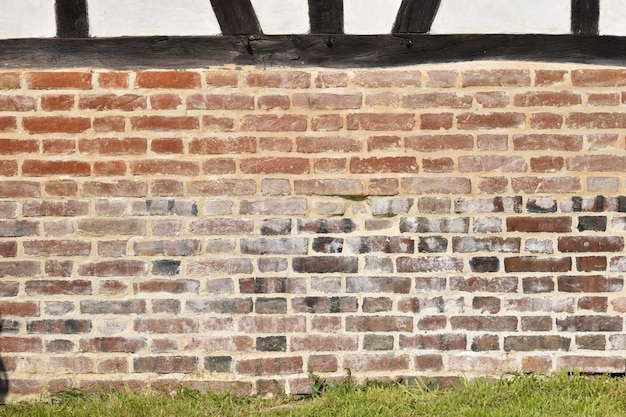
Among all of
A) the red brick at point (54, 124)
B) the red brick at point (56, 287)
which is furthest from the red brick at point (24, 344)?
the red brick at point (54, 124)

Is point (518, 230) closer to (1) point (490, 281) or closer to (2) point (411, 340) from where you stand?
(1) point (490, 281)

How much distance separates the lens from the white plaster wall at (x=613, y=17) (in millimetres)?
3076

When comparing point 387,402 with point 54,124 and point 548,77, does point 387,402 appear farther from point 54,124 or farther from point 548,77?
point 54,124

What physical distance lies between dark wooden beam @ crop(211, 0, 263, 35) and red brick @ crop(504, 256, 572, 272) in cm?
168

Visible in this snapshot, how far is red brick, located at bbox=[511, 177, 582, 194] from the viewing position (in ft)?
10.2

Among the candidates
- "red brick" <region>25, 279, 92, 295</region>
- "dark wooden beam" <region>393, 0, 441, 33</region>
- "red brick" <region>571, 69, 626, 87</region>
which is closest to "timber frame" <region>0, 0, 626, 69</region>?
"dark wooden beam" <region>393, 0, 441, 33</region>

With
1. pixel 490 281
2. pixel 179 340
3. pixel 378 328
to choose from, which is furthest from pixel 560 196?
pixel 179 340

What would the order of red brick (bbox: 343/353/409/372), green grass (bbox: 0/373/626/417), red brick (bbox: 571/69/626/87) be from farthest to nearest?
red brick (bbox: 343/353/409/372) < red brick (bbox: 571/69/626/87) < green grass (bbox: 0/373/626/417)

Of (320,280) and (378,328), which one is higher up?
(320,280)

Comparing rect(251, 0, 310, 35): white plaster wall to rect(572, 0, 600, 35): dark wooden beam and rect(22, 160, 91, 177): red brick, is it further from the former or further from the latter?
rect(572, 0, 600, 35): dark wooden beam

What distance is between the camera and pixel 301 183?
3.10 m

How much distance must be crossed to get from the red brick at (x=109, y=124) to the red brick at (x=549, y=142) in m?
1.91

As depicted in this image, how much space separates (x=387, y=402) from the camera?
9.87 ft

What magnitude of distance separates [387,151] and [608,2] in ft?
4.24
